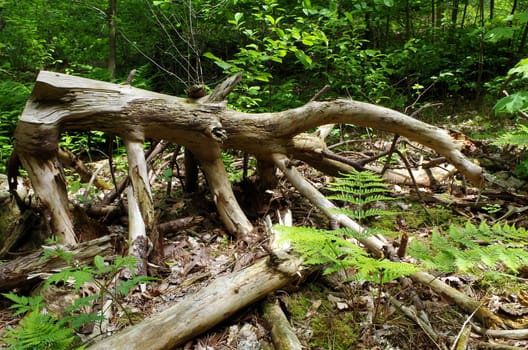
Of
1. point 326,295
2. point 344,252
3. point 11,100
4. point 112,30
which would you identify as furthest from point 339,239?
point 112,30

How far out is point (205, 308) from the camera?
2.13 meters

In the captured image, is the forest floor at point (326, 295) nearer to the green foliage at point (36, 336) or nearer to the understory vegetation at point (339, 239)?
the understory vegetation at point (339, 239)

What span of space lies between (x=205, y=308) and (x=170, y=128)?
1.92m

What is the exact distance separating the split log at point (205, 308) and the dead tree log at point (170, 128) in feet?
3.12

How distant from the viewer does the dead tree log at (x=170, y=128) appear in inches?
119

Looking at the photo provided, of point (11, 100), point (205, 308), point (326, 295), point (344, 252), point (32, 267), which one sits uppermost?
point (11, 100)

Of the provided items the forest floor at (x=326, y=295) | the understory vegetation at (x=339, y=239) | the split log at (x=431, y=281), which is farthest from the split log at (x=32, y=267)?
the split log at (x=431, y=281)

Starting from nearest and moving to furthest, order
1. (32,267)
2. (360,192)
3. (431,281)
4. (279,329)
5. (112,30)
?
1. (279,329)
2. (360,192)
3. (431,281)
4. (32,267)
5. (112,30)

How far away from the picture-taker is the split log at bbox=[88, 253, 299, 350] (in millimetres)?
1916

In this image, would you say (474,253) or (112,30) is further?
(112,30)

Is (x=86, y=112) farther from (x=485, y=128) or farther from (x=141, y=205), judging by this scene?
(x=485, y=128)

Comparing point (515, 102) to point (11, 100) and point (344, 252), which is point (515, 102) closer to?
point (344, 252)

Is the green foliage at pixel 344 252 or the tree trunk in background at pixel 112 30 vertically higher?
the tree trunk in background at pixel 112 30

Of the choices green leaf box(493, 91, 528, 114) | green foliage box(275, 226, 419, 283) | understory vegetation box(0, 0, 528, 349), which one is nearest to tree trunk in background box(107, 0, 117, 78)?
understory vegetation box(0, 0, 528, 349)
